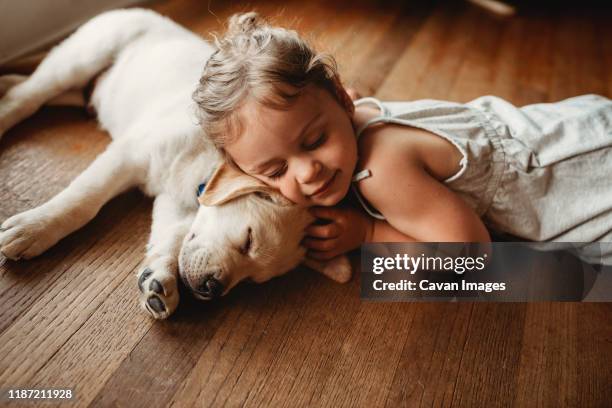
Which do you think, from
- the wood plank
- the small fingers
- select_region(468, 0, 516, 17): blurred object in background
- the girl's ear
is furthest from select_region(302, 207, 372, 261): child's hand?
select_region(468, 0, 516, 17): blurred object in background

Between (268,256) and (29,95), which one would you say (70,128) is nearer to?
(29,95)

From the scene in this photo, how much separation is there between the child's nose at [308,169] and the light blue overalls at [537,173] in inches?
8.5

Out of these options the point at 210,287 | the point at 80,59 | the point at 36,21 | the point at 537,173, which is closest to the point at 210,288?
the point at 210,287

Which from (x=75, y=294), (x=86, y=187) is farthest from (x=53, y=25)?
(x=75, y=294)

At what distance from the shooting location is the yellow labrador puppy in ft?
3.29

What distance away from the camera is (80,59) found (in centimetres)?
149

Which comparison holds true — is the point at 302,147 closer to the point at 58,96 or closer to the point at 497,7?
the point at 58,96

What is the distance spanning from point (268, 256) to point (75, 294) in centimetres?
43

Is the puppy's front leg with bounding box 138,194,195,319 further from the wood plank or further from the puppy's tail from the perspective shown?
the puppy's tail

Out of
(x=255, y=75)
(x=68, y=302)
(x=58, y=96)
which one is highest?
(x=255, y=75)

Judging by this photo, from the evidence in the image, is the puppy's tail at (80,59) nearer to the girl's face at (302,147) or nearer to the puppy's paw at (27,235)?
the puppy's paw at (27,235)

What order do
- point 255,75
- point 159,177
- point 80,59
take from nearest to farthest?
1. point 255,75
2. point 159,177
3. point 80,59

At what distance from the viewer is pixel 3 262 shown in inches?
41.7

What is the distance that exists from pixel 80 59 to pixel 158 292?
91 centimetres
